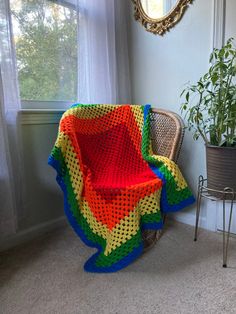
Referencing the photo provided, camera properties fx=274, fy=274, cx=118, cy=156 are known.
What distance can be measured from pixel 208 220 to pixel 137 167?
63cm

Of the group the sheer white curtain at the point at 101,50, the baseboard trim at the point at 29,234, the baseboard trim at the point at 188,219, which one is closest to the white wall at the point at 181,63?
the baseboard trim at the point at 188,219

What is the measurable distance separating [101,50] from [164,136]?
2.40 ft

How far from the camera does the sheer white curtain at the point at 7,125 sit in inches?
53.4

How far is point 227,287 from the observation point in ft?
3.93

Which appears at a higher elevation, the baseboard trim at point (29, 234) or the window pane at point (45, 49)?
the window pane at point (45, 49)

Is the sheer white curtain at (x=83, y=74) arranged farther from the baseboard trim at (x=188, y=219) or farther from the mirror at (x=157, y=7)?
the baseboard trim at (x=188, y=219)

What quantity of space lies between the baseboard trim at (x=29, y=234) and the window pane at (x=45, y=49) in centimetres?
80

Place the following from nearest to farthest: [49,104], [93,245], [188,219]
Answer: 1. [93,245]
2. [49,104]
3. [188,219]

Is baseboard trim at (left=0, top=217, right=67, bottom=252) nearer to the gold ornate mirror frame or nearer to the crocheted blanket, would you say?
the crocheted blanket

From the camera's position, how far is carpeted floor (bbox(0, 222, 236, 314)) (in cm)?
109

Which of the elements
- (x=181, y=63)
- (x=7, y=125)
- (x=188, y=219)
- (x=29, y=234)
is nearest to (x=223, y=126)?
(x=181, y=63)

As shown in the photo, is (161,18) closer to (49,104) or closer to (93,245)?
(49,104)

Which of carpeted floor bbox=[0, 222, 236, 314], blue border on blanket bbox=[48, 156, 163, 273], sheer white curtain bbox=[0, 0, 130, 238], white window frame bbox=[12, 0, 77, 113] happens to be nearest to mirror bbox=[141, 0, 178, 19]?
sheer white curtain bbox=[0, 0, 130, 238]

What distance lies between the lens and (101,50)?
6.04 ft
